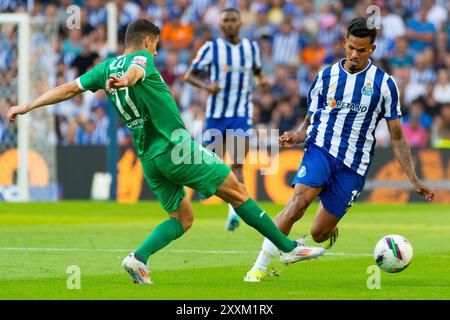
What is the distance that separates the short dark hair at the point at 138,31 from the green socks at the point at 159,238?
1.51 meters

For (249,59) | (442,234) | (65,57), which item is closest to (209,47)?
(249,59)

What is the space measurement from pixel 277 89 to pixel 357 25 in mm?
14841

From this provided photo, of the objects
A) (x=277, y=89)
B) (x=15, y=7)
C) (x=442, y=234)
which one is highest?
(x=15, y=7)

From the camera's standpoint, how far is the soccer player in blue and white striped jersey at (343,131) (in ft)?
31.2

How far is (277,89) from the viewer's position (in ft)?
79.8

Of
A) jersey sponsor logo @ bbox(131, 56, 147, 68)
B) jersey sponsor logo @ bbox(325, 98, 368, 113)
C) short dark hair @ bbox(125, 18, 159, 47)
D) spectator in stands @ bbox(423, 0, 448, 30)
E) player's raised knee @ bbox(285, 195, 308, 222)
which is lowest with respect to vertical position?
player's raised knee @ bbox(285, 195, 308, 222)

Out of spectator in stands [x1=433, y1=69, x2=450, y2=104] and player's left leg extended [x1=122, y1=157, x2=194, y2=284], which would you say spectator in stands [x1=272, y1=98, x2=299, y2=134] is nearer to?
spectator in stands [x1=433, y1=69, x2=450, y2=104]

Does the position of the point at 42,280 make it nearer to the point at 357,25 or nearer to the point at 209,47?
the point at 357,25

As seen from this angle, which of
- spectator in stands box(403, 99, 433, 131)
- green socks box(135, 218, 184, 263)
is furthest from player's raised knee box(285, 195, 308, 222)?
spectator in stands box(403, 99, 433, 131)

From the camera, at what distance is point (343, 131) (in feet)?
32.0

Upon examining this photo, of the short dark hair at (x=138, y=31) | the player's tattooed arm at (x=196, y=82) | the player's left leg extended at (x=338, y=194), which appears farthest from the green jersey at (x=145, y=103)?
the player's tattooed arm at (x=196, y=82)

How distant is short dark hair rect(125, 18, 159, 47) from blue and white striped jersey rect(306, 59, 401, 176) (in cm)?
178

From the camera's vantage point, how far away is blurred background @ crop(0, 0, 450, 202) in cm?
2316
